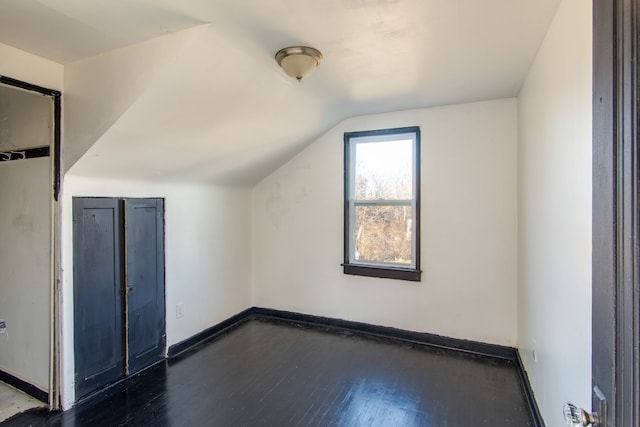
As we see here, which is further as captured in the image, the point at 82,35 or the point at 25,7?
the point at 82,35

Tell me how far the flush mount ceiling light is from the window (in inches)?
61.4

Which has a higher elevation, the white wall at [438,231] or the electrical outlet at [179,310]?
the white wall at [438,231]

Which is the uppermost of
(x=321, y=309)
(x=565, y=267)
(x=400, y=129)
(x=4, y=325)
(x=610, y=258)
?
(x=400, y=129)

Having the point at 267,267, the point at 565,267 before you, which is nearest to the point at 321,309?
the point at 267,267

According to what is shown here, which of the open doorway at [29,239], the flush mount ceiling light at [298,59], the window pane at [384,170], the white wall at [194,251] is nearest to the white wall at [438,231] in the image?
the window pane at [384,170]

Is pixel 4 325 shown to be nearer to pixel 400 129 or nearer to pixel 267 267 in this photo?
pixel 267 267

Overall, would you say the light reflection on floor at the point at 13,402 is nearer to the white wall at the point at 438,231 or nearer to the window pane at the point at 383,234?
the white wall at the point at 438,231

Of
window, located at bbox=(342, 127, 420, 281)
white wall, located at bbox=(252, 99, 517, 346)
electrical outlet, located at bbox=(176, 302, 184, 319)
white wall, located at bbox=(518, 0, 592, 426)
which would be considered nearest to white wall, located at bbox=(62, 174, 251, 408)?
electrical outlet, located at bbox=(176, 302, 184, 319)

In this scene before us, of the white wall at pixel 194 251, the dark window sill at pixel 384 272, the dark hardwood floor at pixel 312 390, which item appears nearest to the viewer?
the dark hardwood floor at pixel 312 390

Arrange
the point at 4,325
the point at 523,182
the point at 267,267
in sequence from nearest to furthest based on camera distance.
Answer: the point at 4,325
the point at 523,182
the point at 267,267

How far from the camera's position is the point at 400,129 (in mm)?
3322

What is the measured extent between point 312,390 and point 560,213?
197cm

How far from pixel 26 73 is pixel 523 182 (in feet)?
11.2

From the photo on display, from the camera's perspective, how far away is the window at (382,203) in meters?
3.33
